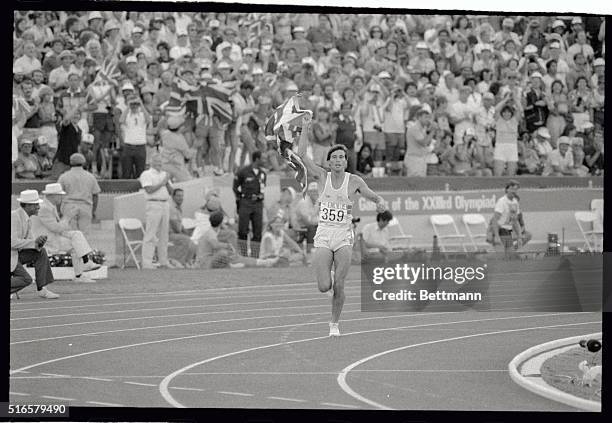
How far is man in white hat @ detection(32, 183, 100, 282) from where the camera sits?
49.4 ft

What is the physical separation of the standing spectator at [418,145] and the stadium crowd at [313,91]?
0.08 ft

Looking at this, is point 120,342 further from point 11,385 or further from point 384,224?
point 384,224

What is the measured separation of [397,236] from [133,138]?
406 cm

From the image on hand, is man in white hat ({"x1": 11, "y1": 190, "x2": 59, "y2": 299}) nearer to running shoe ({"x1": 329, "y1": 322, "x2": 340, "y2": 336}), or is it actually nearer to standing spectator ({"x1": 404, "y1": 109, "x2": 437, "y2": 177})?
running shoe ({"x1": 329, "y1": 322, "x2": 340, "y2": 336})

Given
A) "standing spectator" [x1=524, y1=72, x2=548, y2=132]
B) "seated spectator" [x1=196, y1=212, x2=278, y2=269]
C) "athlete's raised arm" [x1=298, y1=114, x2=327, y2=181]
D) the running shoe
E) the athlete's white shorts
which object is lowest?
the running shoe

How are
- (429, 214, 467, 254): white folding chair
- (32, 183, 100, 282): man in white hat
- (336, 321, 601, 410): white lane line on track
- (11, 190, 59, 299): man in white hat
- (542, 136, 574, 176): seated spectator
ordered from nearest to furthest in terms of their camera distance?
(336, 321, 601, 410): white lane line on track → (11, 190, 59, 299): man in white hat → (32, 183, 100, 282): man in white hat → (429, 214, 467, 254): white folding chair → (542, 136, 574, 176): seated spectator

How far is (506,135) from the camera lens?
1873 cm

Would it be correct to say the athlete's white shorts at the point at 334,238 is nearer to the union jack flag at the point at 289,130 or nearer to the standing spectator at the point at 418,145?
the union jack flag at the point at 289,130

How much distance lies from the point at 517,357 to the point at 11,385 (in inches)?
154

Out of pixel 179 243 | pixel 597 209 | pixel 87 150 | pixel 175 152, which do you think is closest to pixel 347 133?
pixel 175 152

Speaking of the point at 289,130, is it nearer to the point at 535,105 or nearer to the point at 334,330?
the point at 334,330

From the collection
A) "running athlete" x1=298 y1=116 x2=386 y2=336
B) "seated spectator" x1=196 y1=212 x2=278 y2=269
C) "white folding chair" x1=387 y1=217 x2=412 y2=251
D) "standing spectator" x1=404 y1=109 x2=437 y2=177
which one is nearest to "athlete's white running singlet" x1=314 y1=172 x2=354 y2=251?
"running athlete" x1=298 y1=116 x2=386 y2=336

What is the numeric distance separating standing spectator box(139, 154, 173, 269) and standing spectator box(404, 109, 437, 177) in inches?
151

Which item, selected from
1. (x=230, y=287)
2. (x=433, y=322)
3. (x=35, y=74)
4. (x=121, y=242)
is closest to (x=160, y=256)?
(x=121, y=242)
